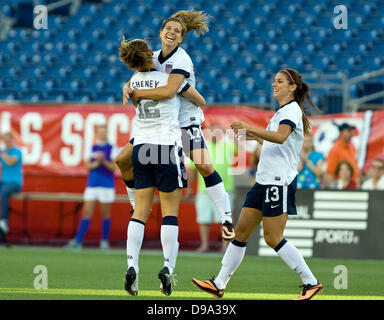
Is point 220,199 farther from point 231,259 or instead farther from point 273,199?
point 273,199

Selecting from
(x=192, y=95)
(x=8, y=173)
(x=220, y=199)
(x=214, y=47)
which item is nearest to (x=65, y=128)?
(x=8, y=173)

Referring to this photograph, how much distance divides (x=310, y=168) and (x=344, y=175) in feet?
1.96

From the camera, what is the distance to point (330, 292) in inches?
357

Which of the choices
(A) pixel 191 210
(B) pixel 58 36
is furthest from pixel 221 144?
(B) pixel 58 36

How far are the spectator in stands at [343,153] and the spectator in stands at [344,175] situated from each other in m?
0.18

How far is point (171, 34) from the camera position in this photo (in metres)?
8.00

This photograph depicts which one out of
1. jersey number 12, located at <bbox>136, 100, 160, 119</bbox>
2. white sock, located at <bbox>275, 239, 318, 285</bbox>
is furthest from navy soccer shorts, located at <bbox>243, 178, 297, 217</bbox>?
jersey number 12, located at <bbox>136, 100, 160, 119</bbox>

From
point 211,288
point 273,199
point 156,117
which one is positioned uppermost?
point 156,117

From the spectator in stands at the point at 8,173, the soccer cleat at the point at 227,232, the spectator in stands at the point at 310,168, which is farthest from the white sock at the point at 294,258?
the spectator in stands at the point at 8,173

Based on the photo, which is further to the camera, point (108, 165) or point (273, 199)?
point (108, 165)

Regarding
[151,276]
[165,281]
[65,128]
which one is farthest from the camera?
[65,128]

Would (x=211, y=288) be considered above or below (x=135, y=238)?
below

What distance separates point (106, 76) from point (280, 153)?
14.0 metres
